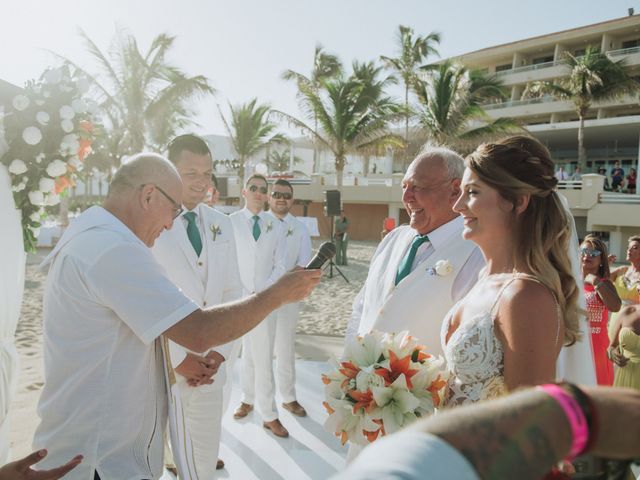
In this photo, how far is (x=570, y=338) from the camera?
2.17m

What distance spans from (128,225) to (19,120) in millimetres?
1742

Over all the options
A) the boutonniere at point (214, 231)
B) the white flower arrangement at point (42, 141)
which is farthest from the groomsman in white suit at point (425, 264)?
the white flower arrangement at point (42, 141)

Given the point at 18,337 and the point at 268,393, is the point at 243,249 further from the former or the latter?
the point at 18,337

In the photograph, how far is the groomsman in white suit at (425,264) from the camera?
113 inches

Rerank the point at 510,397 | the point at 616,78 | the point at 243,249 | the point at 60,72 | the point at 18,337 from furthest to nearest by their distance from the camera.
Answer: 1. the point at 616,78
2. the point at 18,337
3. the point at 243,249
4. the point at 60,72
5. the point at 510,397

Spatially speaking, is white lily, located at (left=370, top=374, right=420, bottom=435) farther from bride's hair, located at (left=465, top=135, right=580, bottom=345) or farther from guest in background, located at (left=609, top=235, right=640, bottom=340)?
guest in background, located at (left=609, top=235, right=640, bottom=340)

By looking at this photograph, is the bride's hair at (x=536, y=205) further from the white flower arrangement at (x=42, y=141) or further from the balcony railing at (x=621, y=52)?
the balcony railing at (x=621, y=52)

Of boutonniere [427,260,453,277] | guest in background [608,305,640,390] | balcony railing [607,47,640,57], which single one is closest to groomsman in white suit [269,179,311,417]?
boutonniere [427,260,453,277]

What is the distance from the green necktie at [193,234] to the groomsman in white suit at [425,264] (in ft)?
4.30

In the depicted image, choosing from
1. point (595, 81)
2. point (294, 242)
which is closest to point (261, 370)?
point (294, 242)

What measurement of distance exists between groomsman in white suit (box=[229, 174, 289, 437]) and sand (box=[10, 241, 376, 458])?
2.02 m

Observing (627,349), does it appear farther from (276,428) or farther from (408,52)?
(408,52)

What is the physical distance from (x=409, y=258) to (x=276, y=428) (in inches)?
108

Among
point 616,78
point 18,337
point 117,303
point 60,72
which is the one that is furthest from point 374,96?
point 117,303
